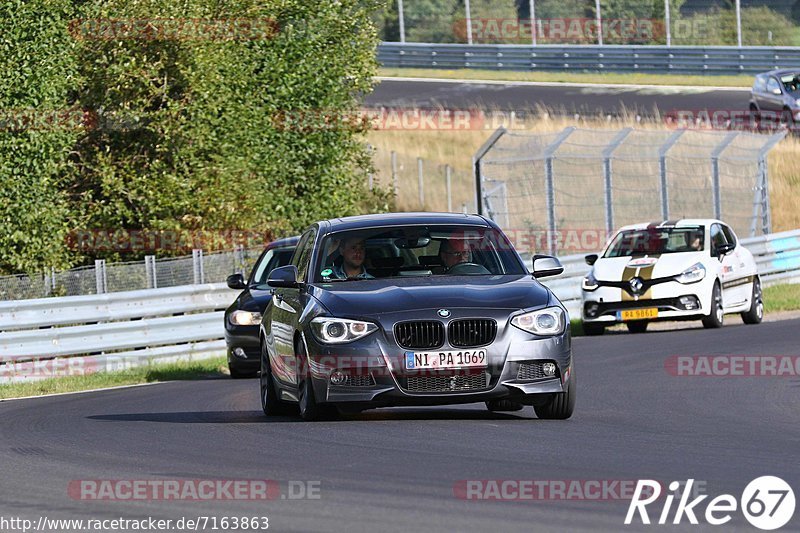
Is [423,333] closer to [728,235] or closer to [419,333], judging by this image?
[419,333]

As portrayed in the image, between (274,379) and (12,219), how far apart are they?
13.4 metres

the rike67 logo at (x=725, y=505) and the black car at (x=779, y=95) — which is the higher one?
the rike67 logo at (x=725, y=505)

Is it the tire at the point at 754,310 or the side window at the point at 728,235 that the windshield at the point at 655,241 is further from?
the tire at the point at 754,310

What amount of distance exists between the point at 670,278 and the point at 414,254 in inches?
423

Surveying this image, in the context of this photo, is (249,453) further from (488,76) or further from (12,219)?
(488,76)

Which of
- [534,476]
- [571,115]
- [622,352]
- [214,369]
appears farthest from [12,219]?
[571,115]

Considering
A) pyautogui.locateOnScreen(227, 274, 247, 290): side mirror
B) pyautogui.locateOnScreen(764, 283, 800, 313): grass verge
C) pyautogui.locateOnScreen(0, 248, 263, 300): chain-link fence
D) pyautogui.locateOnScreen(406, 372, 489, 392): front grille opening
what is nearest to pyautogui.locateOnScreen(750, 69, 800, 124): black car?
pyautogui.locateOnScreen(764, 283, 800, 313): grass verge

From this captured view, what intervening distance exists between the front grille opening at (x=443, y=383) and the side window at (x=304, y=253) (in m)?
1.80

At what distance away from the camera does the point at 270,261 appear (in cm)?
1981

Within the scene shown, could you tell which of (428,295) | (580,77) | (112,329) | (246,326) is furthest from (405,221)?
(580,77)

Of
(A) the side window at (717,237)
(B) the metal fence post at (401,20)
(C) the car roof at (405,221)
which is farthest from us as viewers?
(B) the metal fence post at (401,20)

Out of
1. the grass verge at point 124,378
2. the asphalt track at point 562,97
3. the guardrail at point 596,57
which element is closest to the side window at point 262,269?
the grass verge at point 124,378

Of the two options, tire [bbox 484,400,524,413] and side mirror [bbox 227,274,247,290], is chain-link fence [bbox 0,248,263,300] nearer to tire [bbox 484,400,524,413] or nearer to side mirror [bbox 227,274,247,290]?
side mirror [bbox 227,274,247,290]

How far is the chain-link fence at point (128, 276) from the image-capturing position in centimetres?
2178
